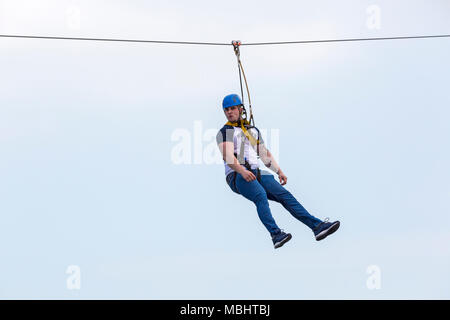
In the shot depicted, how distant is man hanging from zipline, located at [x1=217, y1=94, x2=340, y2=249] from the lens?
Answer: 13.3 m

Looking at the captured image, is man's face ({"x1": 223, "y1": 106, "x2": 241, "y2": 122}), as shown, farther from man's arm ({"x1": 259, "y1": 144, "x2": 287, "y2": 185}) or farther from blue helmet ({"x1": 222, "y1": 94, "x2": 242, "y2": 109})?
man's arm ({"x1": 259, "y1": 144, "x2": 287, "y2": 185})

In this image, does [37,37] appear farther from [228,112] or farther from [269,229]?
[269,229]

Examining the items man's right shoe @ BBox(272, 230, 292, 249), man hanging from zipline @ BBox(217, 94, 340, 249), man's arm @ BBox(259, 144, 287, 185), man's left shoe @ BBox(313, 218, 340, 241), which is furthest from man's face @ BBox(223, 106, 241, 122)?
man's left shoe @ BBox(313, 218, 340, 241)

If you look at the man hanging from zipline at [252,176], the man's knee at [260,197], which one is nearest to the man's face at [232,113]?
the man hanging from zipline at [252,176]

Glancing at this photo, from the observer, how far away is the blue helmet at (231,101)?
13.7 meters

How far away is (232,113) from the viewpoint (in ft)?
45.0

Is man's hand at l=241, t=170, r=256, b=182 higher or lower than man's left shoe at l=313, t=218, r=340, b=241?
higher

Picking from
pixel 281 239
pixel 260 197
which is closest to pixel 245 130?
pixel 260 197

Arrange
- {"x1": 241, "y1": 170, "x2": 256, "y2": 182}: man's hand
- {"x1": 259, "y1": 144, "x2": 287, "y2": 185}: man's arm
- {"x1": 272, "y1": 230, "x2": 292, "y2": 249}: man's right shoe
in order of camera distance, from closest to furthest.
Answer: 1. {"x1": 272, "y1": 230, "x2": 292, "y2": 249}: man's right shoe
2. {"x1": 241, "y1": 170, "x2": 256, "y2": 182}: man's hand
3. {"x1": 259, "y1": 144, "x2": 287, "y2": 185}: man's arm

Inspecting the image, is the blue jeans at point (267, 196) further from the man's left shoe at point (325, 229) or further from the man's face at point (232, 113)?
the man's face at point (232, 113)

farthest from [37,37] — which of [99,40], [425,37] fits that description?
[425,37]

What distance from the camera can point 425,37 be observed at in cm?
1619

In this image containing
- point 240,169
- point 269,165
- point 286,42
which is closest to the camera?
point 240,169

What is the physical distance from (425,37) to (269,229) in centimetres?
550
